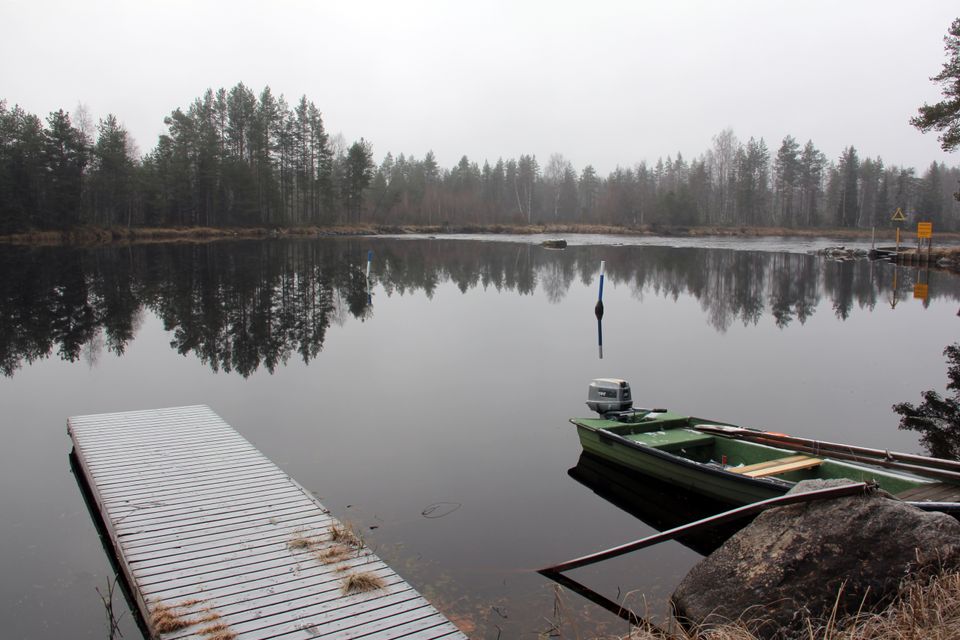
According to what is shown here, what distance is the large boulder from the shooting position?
4.75m

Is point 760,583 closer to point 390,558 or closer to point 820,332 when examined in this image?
point 390,558

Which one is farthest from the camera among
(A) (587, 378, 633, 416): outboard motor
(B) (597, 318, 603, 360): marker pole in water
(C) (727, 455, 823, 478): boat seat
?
(B) (597, 318, 603, 360): marker pole in water

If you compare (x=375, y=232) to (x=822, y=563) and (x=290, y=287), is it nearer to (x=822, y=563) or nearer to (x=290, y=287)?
(x=290, y=287)

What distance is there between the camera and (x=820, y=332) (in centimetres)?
2139

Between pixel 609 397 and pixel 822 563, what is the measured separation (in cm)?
571

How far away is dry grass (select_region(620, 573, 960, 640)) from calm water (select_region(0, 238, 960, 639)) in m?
1.71

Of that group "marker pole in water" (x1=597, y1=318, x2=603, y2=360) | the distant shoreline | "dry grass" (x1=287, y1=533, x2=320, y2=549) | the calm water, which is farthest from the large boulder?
the distant shoreline

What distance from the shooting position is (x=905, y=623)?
4258 mm

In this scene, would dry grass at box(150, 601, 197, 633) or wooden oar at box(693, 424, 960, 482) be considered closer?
dry grass at box(150, 601, 197, 633)

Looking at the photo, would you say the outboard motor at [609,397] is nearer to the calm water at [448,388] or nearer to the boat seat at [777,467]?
the calm water at [448,388]

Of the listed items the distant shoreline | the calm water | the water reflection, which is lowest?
the calm water

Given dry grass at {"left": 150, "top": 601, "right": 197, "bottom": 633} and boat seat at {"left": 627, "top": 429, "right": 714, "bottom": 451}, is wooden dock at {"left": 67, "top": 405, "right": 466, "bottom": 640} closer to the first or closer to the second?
dry grass at {"left": 150, "top": 601, "right": 197, "bottom": 633}

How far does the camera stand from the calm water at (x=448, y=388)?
7109mm

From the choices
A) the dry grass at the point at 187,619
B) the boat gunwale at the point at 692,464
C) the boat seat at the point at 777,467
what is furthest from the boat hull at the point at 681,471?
the dry grass at the point at 187,619
